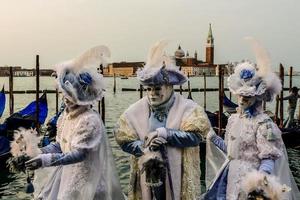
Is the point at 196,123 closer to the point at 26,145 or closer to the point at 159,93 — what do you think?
the point at 159,93

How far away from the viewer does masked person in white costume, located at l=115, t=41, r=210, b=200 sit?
3.66 metres

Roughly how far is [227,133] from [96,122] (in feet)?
3.66

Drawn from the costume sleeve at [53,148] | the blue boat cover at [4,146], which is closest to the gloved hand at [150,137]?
the costume sleeve at [53,148]

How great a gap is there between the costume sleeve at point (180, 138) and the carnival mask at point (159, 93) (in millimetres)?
252

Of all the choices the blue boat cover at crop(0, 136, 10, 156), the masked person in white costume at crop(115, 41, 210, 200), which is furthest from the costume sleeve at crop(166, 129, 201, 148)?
the blue boat cover at crop(0, 136, 10, 156)

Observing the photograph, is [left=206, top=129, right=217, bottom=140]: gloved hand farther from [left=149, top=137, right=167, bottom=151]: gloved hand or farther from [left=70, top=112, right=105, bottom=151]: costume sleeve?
[left=70, top=112, right=105, bottom=151]: costume sleeve

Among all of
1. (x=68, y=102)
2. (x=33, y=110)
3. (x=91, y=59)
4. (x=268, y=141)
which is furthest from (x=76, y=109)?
(x=33, y=110)

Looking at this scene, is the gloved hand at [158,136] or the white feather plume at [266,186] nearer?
the white feather plume at [266,186]

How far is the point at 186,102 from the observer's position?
3.81 metres

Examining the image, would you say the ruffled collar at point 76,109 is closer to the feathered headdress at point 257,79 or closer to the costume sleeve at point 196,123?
the costume sleeve at point 196,123

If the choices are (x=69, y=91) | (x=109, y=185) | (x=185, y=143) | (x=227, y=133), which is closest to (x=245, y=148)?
(x=227, y=133)

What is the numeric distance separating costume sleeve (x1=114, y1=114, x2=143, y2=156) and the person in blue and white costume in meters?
0.60

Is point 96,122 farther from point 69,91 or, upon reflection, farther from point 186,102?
point 186,102

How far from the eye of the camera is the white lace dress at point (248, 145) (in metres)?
3.68
